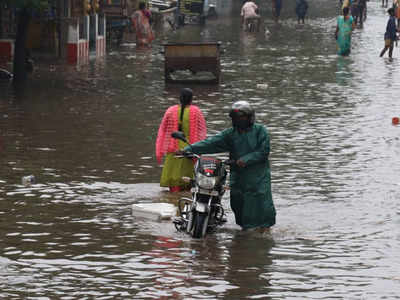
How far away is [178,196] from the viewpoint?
1269 centimetres

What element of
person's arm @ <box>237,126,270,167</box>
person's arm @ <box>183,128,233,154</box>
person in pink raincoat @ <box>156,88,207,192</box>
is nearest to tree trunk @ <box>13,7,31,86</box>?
person in pink raincoat @ <box>156,88,207,192</box>

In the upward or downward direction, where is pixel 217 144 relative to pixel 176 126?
→ upward

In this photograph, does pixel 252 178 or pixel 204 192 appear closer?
pixel 204 192

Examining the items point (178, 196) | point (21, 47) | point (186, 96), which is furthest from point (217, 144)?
point (21, 47)

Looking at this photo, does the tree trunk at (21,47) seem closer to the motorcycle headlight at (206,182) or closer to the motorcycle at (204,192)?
the motorcycle at (204,192)

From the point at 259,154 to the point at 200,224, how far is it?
91 centimetres

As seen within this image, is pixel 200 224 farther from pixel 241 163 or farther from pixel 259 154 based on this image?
pixel 259 154

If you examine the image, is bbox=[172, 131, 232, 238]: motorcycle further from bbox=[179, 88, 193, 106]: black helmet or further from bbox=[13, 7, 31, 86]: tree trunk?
bbox=[13, 7, 31, 86]: tree trunk

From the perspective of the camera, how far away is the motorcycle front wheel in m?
10.3

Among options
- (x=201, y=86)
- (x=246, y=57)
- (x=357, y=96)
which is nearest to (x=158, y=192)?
(x=357, y=96)

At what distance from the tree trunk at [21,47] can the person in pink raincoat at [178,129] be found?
11.6 meters

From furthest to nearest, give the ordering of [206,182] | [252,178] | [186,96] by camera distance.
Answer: [186,96]
[252,178]
[206,182]

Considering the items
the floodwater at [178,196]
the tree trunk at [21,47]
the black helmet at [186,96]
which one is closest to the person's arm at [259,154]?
the floodwater at [178,196]

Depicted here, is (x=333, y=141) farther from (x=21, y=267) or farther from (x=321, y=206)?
(x=21, y=267)
